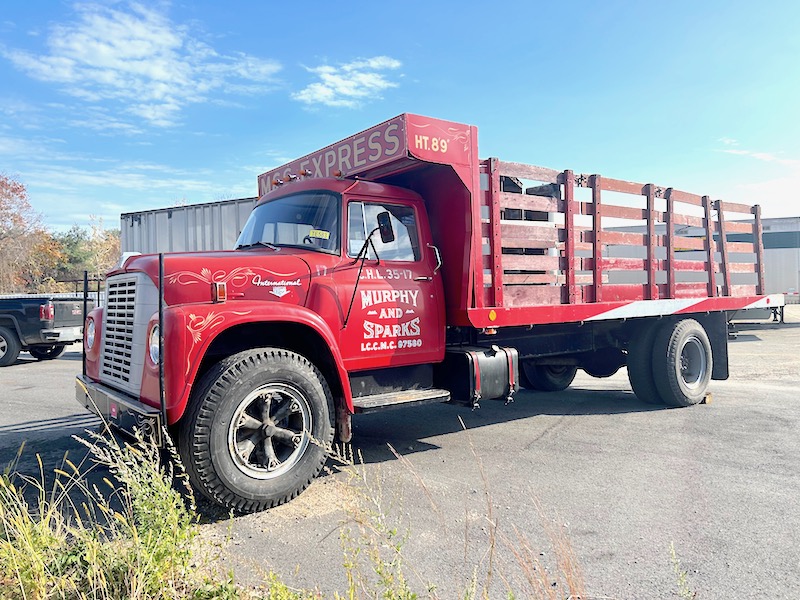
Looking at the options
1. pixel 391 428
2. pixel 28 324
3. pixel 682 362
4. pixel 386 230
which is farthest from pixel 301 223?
pixel 28 324

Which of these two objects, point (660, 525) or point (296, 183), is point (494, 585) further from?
point (296, 183)

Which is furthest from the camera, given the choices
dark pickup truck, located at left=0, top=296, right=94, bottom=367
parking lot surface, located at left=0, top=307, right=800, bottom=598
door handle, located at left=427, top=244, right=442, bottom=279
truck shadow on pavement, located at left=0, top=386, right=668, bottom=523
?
dark pickup truck, located at left=0, top=296, right=94, bottom=367

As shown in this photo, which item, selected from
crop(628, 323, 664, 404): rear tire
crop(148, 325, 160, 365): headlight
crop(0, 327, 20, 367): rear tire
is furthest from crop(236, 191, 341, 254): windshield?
crop(0, 327, 20, 367): rear tire

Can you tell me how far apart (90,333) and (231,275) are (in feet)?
5.74

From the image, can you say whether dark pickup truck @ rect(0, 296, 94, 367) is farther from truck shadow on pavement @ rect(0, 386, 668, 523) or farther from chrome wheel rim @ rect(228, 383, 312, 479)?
chrome wheel rim @ rect(228, 383, 312, 479)

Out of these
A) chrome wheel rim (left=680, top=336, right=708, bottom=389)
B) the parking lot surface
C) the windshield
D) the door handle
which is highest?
the windshield

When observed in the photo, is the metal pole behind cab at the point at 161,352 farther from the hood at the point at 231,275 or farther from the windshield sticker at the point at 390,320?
the windshield sticker at the point at 390,320

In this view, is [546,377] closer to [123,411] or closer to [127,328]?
[127,328]

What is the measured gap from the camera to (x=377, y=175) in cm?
526

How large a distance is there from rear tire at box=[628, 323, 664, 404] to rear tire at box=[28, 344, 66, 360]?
450 inches

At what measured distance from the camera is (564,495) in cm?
400

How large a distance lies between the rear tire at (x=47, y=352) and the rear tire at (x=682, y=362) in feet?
38.6

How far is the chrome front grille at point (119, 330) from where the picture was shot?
4141 mm

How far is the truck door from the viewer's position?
4.64m
